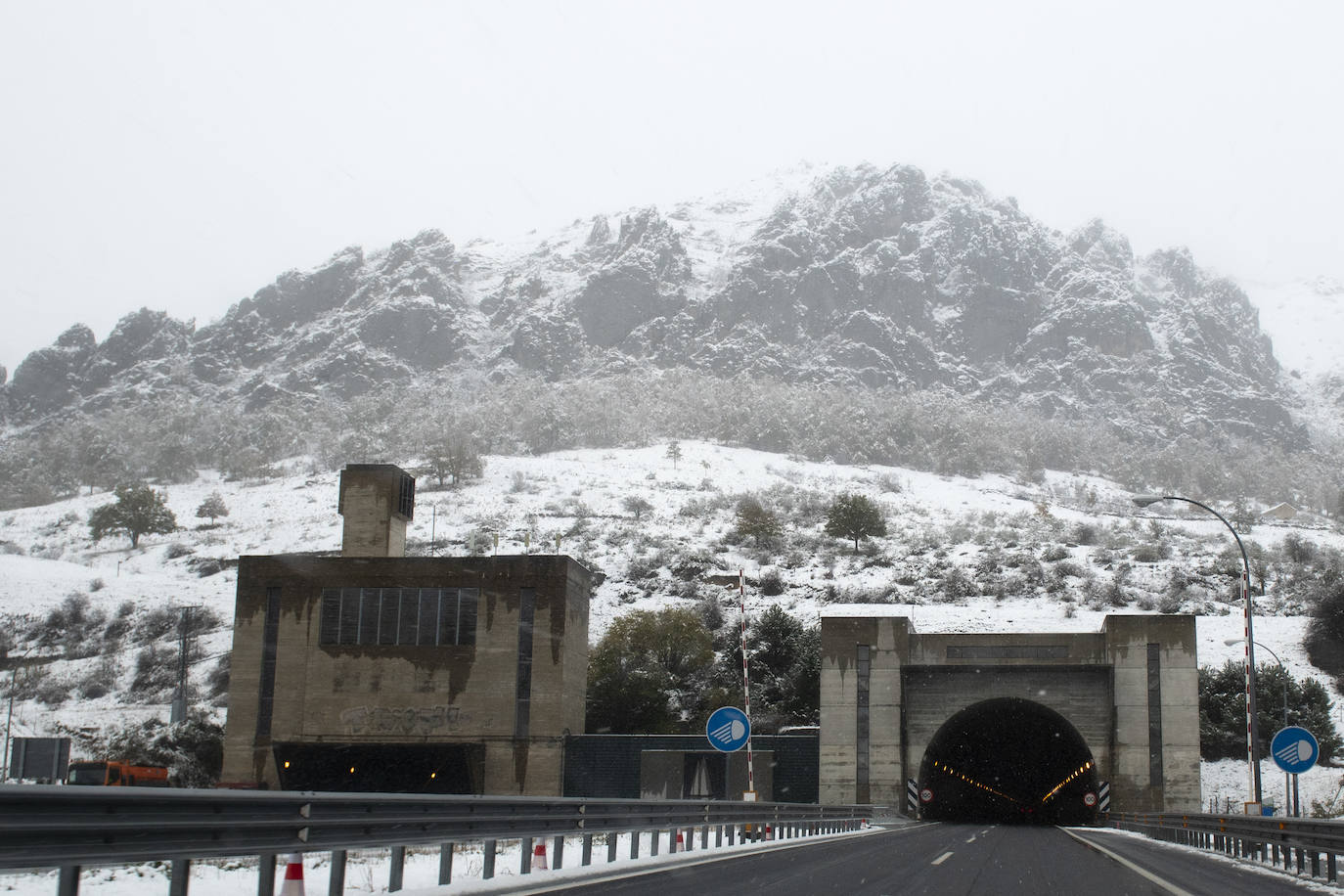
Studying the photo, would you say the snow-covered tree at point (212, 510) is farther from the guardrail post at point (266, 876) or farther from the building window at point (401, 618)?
the guardrail post at point (266, 876)

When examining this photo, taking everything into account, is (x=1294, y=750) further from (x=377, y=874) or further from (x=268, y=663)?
(x=268, y=663)

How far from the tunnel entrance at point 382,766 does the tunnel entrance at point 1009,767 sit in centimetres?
1961

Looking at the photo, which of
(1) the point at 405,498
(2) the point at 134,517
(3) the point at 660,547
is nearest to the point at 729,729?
(1) the point at 405,498

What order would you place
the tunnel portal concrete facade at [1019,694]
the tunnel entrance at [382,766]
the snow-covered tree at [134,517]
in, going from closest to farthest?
the tunnel entrance at [382,766] < the tunnel portal concrete facade at [1019,694] < the snow-covered tree at [134,517]

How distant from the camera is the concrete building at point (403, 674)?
49.6 meters

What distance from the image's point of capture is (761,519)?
114062 mm

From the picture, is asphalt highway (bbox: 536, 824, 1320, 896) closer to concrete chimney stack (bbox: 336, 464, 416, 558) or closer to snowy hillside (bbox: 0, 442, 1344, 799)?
concrete chimney stack (bbox: 336, 464, 416, 558)

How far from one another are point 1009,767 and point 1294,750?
5353 cm

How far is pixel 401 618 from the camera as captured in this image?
50.8 meters

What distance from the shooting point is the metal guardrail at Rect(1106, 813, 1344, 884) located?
18.9 metres

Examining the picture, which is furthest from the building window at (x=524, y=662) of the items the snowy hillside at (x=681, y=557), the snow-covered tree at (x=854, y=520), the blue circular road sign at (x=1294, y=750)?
the snow-covered tree at (x=854, y=520)

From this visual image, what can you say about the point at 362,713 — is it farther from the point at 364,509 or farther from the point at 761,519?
the point at 761,519

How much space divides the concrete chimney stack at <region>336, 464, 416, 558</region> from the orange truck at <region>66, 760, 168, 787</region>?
11747 millimetres

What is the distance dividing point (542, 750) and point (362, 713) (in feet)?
24.5
